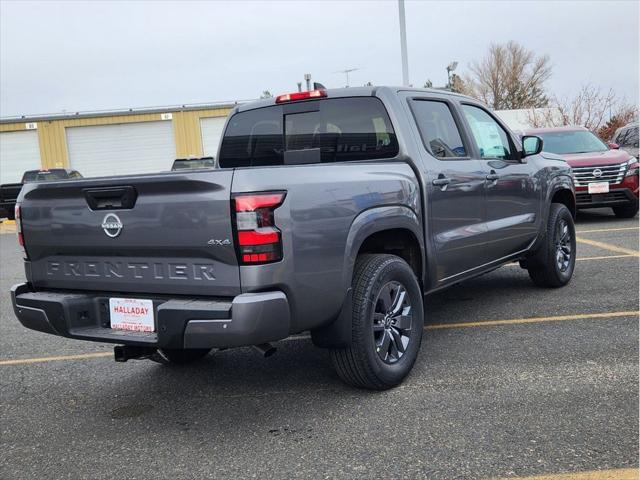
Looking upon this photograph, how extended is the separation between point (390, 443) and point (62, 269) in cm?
209

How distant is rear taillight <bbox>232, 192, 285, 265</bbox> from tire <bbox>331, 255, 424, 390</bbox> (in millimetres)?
765

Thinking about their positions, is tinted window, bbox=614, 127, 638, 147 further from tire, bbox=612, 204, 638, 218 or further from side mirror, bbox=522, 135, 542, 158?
side mirror, bbox=522, 135, 542, 158

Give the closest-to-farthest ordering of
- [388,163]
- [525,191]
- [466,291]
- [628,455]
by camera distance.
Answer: [628,455] → [388,163] → [525,191] → [466,291]

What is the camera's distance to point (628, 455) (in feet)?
9.52

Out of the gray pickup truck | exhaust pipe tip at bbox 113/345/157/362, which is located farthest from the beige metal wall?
exhaust pipe tip at bbox 113/345/157/362

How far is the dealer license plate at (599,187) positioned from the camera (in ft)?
35.1

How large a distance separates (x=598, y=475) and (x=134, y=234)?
248 centimetres

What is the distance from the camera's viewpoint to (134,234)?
3.26 metres

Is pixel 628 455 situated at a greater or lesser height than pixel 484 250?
lesser

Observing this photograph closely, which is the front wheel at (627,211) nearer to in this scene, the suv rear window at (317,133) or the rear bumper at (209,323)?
the suv rear window at (317,133)

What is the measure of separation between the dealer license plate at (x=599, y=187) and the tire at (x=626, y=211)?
77cm

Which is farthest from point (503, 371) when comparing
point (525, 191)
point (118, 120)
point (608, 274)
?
point (118, 120)

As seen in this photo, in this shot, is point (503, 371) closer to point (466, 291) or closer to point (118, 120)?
point (466, 291)

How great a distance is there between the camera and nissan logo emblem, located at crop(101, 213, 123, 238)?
3.31 metres
